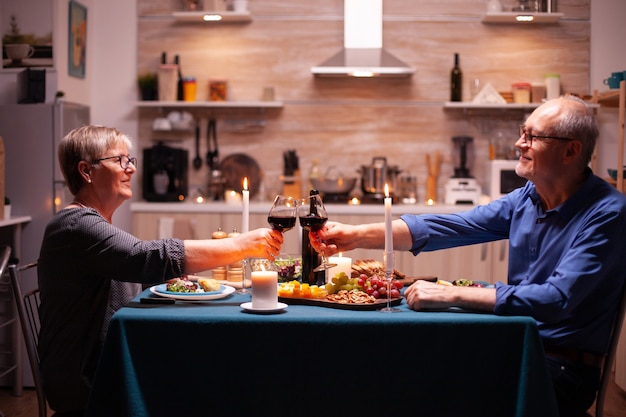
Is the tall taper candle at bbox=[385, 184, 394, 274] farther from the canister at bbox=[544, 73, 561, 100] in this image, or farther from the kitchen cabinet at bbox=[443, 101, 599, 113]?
the canister at bbox=[544, 73, 561, 100]

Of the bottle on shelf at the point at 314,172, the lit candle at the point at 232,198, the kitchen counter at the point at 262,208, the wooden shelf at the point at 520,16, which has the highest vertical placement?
the wooden shelf at the point at 520,16

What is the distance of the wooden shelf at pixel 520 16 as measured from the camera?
220 inches

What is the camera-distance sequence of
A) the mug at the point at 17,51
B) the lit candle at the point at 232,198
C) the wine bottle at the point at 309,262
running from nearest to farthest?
the wine bottle at the point at 309,262
the mug at the point at 17,51
the lit candle at the point at 232,198

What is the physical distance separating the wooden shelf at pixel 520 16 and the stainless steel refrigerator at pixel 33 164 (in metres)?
3.00

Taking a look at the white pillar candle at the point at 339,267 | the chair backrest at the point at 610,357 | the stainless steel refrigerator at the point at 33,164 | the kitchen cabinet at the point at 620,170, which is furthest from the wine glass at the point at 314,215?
the stainless steel refrigerator at the point at 33,164

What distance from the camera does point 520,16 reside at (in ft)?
18.4

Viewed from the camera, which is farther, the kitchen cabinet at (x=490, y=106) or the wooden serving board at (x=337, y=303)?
the kitchen cabinet at (x=490, y=106)

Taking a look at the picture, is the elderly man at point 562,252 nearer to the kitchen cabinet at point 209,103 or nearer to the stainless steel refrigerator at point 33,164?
the stainless steel refrigerator at point 33,164

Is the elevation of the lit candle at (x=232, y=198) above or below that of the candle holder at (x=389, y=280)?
above

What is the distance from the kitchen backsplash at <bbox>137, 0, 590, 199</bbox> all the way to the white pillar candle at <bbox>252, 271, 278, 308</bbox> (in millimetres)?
3757

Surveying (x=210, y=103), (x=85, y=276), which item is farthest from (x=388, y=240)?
(x=210, y=103)

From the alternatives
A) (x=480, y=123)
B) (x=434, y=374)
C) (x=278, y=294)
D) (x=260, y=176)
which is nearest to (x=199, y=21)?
(x=260, y=176)

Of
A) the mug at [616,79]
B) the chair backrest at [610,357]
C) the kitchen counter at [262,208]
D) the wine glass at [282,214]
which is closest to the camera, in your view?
the chair backrest at [610,357]

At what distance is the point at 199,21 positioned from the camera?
5902mm
